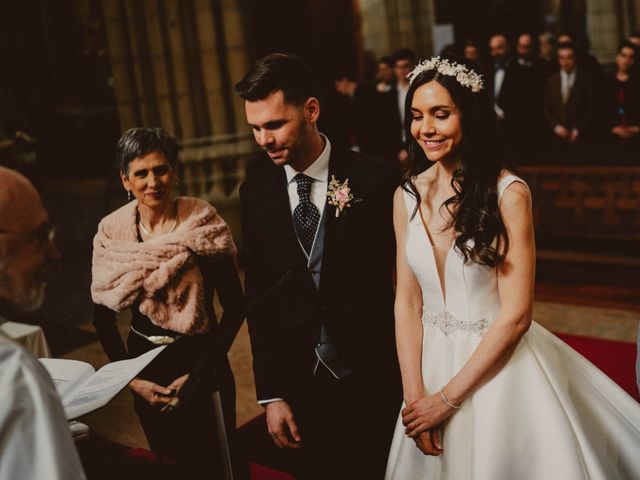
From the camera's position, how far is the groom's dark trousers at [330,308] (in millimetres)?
2154

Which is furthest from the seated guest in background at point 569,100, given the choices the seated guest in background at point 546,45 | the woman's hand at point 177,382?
the woman's hand at point 177,382

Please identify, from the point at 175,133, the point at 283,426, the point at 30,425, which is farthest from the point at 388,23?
the point at 30,425

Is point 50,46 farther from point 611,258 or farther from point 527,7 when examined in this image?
point 527,7

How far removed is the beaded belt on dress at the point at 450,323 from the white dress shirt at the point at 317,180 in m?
0.43

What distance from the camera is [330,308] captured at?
2.17 metres

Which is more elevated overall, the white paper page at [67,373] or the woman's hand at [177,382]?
the white paper page at [67,373]

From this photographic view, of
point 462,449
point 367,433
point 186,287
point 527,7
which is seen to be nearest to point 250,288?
point 186,287

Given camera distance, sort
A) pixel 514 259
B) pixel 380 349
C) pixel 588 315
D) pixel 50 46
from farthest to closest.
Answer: pixel 588 315 → pixel 50 46 → pixel 380 349 → pixel 514 259

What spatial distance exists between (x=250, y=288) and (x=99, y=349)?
1.53 ft

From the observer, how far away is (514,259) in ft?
6.31

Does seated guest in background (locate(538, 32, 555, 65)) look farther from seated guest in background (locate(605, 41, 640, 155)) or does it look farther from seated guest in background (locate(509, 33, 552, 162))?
seated guest in background (locate(605, 41, 640, 155))

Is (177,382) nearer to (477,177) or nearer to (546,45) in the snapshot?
(477,177)

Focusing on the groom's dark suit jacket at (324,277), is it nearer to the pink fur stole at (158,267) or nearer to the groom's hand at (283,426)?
the groom's hand at (283,426)

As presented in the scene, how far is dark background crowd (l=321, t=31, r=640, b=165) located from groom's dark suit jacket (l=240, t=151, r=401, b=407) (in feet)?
12.0
